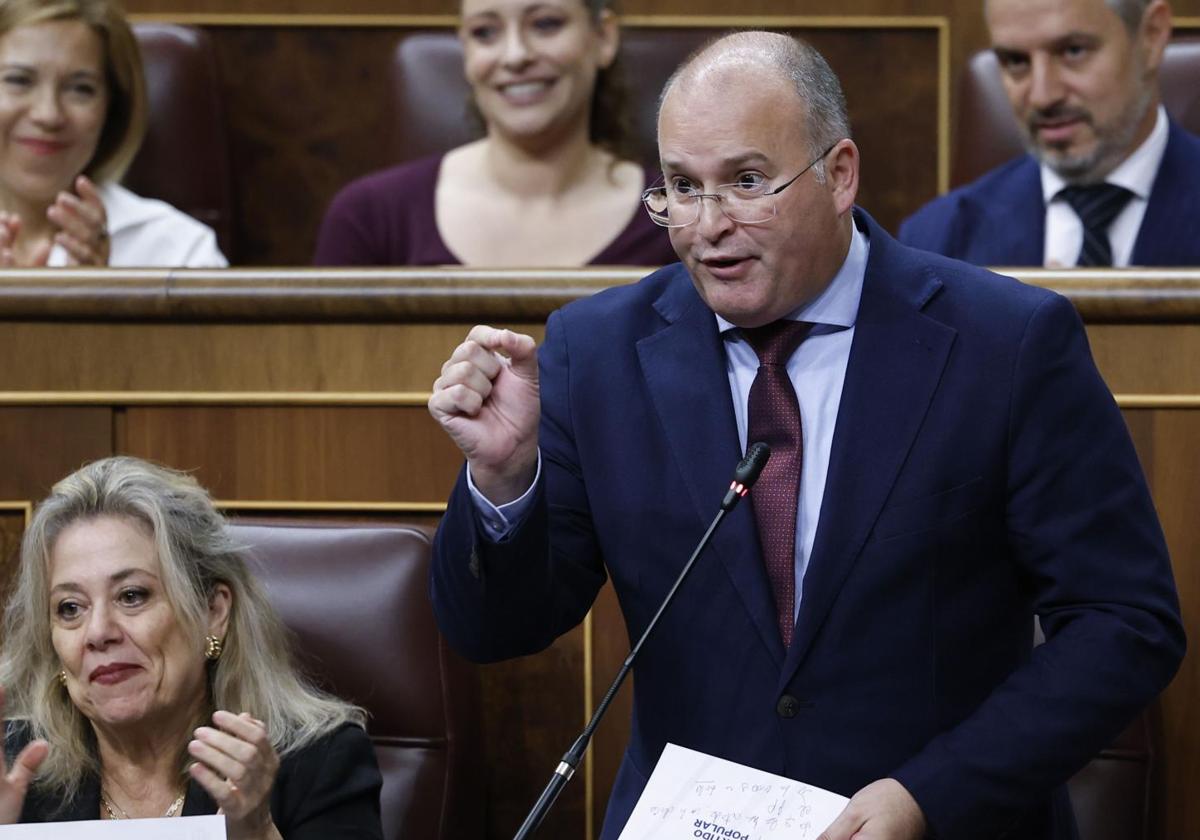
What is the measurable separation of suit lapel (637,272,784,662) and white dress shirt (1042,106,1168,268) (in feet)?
2.68

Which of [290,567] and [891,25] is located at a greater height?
A: [891,25]

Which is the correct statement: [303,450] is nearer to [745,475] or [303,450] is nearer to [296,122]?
[745,475]

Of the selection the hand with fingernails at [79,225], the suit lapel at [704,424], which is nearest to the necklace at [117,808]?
the suit lapel at [704,424]

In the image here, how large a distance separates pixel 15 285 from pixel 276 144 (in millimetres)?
902

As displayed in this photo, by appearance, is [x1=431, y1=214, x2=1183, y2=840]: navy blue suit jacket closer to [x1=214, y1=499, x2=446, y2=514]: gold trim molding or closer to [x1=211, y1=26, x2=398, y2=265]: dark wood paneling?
[x1=214, y1=499, x2=446, y2=514]: gold trim molding

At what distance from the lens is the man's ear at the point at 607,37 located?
1.97m

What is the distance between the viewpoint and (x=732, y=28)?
2260 millimetres

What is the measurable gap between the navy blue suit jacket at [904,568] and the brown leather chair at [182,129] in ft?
3.93

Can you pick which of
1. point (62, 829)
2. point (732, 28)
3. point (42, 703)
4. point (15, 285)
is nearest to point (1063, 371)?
point (62, 829)

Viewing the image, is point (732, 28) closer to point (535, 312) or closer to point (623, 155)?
point (623, 155)

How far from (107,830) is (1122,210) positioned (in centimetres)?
124

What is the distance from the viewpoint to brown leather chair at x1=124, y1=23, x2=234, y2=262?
219 centimetres

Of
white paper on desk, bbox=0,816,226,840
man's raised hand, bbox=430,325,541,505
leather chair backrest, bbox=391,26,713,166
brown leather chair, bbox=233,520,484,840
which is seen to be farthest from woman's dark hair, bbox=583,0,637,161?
white paper on desk, bbox=0,816,226,840

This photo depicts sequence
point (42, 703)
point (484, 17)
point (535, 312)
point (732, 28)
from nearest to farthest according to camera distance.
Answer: point (42, 703)
point (535, 312)
point (484, 17)
point (732, 28)
